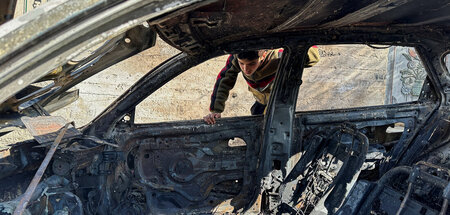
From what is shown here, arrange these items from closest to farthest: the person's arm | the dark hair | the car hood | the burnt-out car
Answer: the car hood < the burnt-out car < the dark hair < the person's arm

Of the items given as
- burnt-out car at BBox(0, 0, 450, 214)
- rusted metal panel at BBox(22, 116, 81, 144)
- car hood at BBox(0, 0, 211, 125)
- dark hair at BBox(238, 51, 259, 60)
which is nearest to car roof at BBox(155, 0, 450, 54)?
burnt-out car at BBox(0, 0, 450, 214)

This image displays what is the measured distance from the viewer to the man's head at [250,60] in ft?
10.9

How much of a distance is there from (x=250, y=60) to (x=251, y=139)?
0.73m

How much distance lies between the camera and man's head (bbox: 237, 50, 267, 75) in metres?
3.33

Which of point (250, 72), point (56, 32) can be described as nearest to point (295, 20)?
point (250, 72)

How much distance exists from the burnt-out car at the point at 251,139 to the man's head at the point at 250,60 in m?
0.42

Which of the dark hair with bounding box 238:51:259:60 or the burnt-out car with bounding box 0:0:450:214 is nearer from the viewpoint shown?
the burnt-out car with bounding box 0:0:450:214

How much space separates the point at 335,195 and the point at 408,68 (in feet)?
19.8

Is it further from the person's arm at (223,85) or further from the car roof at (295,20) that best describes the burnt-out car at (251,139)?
the person's arm at (223,85)

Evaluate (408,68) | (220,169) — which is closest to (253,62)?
(220,169)

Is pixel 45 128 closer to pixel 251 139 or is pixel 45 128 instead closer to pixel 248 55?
pixel 251 139

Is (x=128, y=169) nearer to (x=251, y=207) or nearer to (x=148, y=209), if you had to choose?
(x=148, y=209)

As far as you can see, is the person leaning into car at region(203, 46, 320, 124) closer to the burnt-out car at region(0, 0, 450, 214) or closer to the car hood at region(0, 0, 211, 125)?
the burnt-out car at region(0, 0, 450, 214)

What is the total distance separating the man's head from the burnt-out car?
16.6 inches
